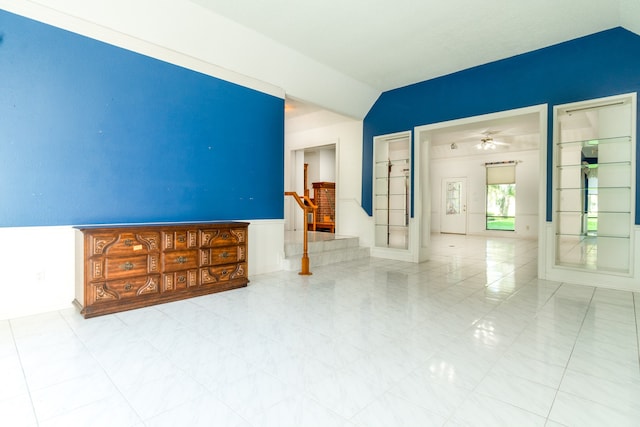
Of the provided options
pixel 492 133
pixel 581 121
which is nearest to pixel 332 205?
pixel 492 133

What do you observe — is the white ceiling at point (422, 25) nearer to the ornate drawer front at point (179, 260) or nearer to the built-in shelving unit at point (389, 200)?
the built-in shelving unit at point (389, 200)

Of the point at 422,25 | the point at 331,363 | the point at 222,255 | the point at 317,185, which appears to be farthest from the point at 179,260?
the point at 317,185

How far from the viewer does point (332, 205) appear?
32.1 feet

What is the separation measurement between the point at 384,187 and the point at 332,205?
9.63 feet

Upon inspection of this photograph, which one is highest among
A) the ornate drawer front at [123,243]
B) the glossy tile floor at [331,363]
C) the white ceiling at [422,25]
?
the white ceiling at [422,25]

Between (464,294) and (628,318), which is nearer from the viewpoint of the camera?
(628,318)

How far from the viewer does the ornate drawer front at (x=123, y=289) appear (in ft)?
10.2

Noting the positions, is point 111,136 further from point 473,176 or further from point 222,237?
point 473,176

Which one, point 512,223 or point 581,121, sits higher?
point 581,121

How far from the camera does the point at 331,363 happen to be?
2.22m

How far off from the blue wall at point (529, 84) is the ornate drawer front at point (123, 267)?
515 centimetres

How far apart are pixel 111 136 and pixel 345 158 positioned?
4951mm

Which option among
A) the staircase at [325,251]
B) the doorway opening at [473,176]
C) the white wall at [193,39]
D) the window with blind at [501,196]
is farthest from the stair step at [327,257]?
the window with blind at [501,196]

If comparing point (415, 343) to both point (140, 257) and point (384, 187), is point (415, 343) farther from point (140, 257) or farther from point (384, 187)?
point (384, 187)
